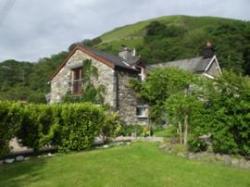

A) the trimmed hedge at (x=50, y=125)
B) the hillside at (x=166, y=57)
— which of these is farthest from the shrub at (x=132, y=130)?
the hillside at (x=166, y=57)

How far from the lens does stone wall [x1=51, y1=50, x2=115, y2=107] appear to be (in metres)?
24.2

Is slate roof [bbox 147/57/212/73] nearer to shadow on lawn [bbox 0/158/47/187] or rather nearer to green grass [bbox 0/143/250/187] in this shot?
green grass [bbox 0/143/250/187]

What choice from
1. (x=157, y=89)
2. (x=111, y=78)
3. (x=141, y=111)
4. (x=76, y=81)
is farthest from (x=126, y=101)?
(x=76, y=81)

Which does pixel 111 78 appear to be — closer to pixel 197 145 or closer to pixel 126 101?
pixel 126 101

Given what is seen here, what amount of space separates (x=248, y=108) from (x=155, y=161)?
12.1ft

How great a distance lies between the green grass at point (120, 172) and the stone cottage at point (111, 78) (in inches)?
506

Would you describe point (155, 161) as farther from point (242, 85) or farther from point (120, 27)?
point (120, 27)

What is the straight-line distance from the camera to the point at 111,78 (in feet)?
79.3

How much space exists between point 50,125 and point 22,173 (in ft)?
11.9

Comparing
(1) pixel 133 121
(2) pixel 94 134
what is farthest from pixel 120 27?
(2) pixel 94 134

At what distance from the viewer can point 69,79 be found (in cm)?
2755

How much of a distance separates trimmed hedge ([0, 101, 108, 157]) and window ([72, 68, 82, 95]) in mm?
11989

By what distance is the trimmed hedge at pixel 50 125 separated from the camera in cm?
1103

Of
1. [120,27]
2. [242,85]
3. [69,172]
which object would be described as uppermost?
[120,27]
